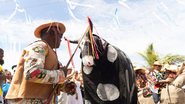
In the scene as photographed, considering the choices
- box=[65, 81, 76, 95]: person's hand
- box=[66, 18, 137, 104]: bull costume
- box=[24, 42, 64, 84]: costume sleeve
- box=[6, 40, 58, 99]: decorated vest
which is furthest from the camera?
box=[66, 18, 137, 104]: bull costume

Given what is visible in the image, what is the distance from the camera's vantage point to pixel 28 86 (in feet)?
12.7

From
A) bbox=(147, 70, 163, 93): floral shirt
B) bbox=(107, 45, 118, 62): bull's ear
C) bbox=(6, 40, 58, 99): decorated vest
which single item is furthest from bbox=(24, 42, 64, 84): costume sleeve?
bbox=(147, 70, 163, 93): floral shirt

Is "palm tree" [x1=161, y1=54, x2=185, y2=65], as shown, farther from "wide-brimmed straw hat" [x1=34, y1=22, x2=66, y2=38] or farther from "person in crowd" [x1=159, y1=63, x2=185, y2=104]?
"wide-brimmed straw hat" [x1=34, y1=22, x2=66, y2=38]

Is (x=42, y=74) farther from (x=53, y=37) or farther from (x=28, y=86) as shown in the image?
(x=53, y=37)

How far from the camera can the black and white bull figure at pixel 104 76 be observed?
14.1 ft

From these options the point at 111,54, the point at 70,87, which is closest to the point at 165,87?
the point at 111,54

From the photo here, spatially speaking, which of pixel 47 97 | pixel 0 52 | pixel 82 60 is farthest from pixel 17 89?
pixel 0 52

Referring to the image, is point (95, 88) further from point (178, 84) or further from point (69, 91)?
point (178, 84)

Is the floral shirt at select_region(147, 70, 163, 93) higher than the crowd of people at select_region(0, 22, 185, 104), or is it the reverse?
the crowd of people at select_region(0, 22, 185, 104)

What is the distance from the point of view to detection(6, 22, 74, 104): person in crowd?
12.3 feet

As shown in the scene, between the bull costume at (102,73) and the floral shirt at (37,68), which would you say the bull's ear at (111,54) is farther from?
the floral shirt at (37,68)

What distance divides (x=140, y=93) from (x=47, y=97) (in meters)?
6.06

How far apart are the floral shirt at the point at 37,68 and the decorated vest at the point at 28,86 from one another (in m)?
0.06

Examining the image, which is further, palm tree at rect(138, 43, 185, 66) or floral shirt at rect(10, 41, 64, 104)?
palm tree at rect(138, 43, 185, 66)
